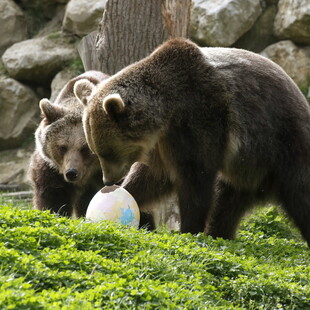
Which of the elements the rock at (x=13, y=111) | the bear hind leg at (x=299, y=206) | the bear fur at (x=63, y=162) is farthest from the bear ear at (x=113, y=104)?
the rock at (x=13, y=111)

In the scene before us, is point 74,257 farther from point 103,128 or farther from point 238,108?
point 238,108

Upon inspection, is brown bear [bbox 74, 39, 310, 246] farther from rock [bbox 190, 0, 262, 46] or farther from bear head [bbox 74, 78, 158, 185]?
rock [bbox 190, 0, 262, 46]

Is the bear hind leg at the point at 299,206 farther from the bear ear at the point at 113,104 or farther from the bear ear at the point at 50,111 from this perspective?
the bear ear at the point at 50,111

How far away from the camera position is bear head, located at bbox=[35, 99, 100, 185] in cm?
777

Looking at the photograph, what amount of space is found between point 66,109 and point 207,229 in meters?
2.10

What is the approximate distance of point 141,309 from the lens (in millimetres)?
4121

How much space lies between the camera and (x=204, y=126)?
6.50 meters

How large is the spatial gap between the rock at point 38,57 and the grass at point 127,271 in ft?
29.3

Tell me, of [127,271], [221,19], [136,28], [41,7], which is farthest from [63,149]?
[41,7]

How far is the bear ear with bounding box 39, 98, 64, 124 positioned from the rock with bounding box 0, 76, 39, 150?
6.66 metres

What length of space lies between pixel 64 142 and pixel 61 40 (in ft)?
23.3

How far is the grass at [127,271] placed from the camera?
416 cm

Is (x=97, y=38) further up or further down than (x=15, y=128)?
further up

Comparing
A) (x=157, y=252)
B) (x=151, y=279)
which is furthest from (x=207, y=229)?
(x=151, y=279)
